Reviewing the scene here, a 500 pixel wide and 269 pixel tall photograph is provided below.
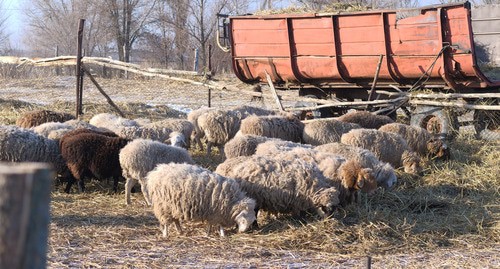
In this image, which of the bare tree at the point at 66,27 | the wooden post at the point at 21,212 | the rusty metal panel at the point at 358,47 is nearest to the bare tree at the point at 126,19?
the bare tree at the point at 66,27

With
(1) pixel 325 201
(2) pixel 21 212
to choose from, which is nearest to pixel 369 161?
(1) pixel 325 201

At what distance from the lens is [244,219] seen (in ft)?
21.6

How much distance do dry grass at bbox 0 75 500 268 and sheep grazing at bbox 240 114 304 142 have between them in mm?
2525

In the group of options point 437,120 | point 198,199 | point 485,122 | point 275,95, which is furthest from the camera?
point 275,95

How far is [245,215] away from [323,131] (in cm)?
452

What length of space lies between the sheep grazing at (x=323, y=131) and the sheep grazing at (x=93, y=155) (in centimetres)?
325

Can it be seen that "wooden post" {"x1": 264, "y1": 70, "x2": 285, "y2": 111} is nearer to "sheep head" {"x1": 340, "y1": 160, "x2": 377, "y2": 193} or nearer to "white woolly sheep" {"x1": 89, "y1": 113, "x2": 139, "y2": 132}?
"white woolly sheep" {"x1": 89, "y1": 113, "x2": 139, "y2": 132}

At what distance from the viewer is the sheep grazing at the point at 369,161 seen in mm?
8602

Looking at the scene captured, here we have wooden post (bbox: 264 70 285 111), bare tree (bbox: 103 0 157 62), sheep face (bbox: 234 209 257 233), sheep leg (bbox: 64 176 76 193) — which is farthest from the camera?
bare tree (bbox: 103 0 157 62)

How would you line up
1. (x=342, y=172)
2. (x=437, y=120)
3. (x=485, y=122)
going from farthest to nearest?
(x=437, y=120), (x=485, y=122), (x=342, y=172)

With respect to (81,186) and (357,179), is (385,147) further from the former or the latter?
(81,186)

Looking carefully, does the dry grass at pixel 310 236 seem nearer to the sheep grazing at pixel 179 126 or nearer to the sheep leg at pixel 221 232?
the sheep leg at pixel 221 232

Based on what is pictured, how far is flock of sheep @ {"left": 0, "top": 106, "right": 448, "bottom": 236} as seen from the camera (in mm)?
6613

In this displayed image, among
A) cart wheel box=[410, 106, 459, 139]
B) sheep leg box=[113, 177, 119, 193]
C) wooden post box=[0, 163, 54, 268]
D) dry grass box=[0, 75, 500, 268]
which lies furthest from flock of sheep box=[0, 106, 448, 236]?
wooden post box=[0, 163, 54, 268]
